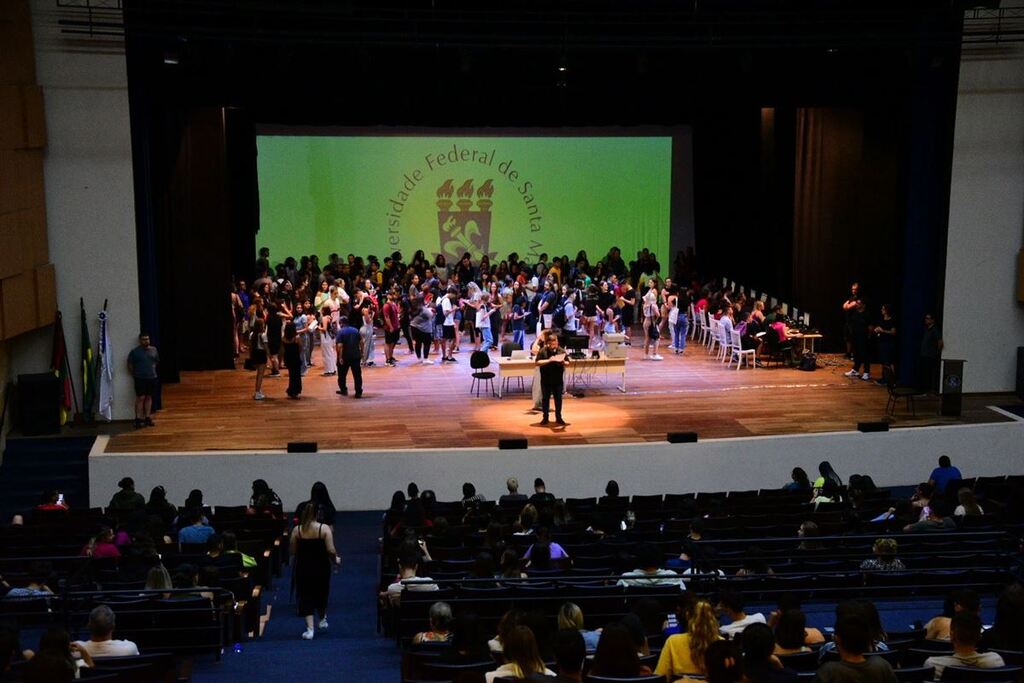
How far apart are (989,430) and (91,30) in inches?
483

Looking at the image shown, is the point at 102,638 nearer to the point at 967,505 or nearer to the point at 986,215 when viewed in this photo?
the point at 967,505

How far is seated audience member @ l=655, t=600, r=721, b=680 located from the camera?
5.93 meters

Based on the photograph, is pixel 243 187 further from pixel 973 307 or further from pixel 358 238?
pixel 973 307

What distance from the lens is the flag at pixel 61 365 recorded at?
52.6 ft

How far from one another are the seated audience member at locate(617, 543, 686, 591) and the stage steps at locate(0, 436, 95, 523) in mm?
8301

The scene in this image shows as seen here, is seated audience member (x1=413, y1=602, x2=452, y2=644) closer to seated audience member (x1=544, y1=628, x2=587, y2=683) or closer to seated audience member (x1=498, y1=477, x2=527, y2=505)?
seated audience member (x1=544, y1=628, x2=587, y2=683)

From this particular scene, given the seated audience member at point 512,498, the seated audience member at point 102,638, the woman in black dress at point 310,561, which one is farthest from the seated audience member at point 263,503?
the seated audience member at point 102,638

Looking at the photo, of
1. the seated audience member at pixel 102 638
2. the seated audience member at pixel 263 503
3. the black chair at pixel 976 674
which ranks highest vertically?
the black chair at pixel 976 674

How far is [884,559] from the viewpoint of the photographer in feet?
Answer: 30.7

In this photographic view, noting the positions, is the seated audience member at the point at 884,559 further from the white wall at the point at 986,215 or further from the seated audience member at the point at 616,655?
the white wall at the point at 986,215

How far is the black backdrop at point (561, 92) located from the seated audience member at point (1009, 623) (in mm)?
11216

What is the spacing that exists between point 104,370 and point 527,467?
5775mm

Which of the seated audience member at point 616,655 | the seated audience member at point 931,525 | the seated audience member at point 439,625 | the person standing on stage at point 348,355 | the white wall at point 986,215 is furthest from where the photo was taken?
the white wall at point 986,215

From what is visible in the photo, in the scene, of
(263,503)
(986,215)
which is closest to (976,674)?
(263,503)
